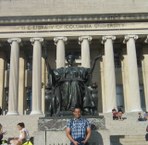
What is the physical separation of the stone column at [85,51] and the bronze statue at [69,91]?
2390 cm

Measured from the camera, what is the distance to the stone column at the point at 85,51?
3810 cm

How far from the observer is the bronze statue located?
1320 centimetres

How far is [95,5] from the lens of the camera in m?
41.2

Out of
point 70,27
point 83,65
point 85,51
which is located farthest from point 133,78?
point 70,27

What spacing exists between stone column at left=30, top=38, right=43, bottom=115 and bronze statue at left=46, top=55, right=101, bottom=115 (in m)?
23.6

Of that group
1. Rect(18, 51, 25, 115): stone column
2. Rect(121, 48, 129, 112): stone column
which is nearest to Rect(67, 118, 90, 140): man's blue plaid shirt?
Rect(18, 51, 25, 115): stone column

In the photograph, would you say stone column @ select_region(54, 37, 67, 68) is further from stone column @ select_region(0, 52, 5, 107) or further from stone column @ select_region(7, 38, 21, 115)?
stone column @ select_region(0, 52, 5, 107)

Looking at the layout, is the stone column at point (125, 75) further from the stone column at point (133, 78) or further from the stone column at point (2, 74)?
the stone column at point (2, 74)

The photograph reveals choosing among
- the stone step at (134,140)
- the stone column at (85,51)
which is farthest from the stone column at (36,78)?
the stone step at (134,140)

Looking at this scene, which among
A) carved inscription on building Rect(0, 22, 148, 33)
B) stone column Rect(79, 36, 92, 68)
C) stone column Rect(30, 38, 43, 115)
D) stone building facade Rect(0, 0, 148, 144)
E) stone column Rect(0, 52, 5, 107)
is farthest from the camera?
stone column Rect(0, 52, 5, 107)

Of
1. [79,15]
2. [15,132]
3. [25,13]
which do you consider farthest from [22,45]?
[15,132]

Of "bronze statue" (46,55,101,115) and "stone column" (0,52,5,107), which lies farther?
"stone column" (0,52,5,107)

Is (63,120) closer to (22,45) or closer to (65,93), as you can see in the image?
(65,93)

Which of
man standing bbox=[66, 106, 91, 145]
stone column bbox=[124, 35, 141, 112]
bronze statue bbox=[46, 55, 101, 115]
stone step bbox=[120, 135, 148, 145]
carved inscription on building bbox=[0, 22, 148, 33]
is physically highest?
carved inscription on building bbox=[0, 22, 148, 33]
